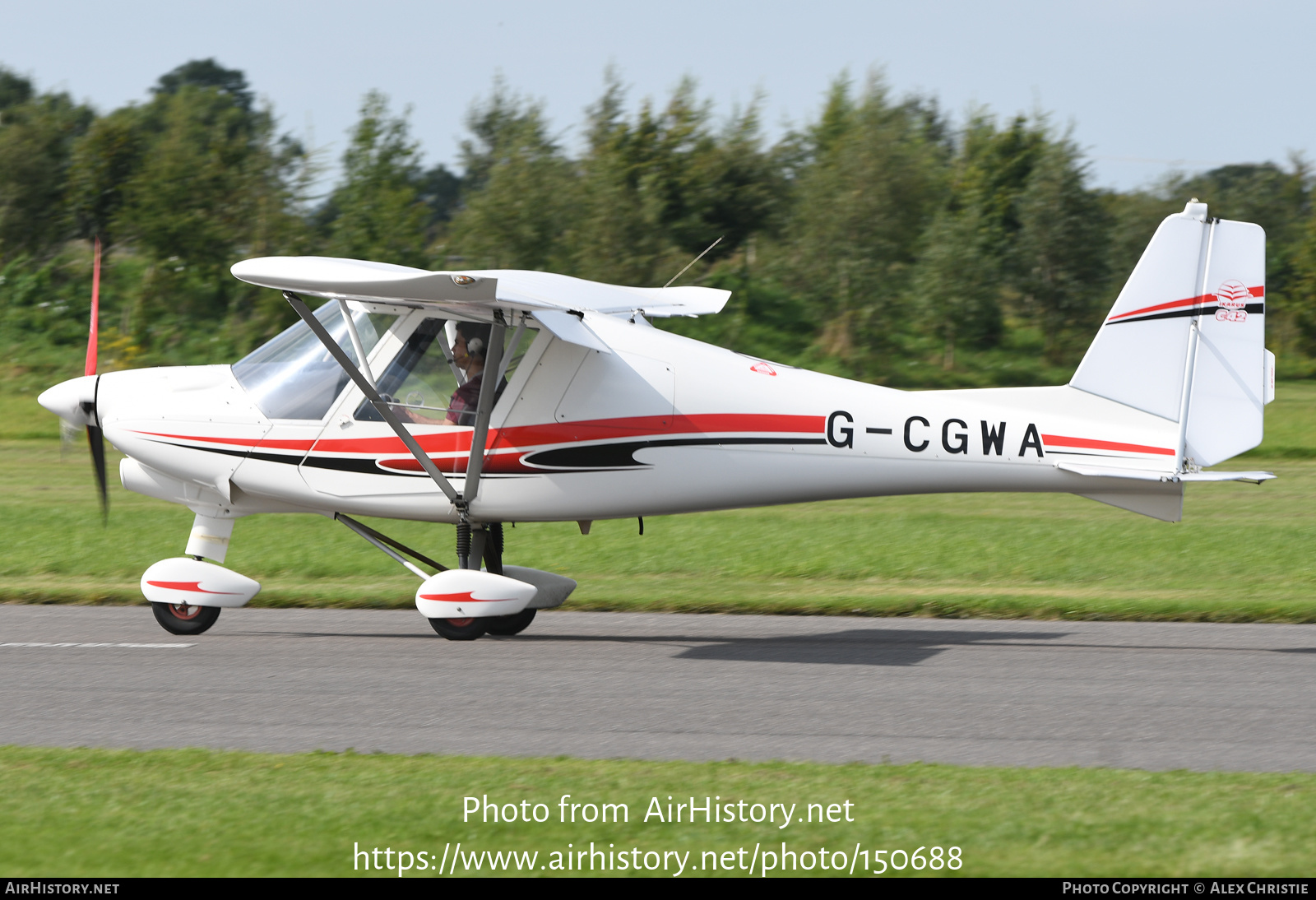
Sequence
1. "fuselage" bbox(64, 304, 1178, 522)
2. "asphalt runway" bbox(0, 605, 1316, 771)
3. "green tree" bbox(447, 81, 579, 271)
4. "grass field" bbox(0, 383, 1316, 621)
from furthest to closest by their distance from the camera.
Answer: "green tree" bbox(447, 81, 579, 271)
"grass field" bbox(0, 383, 1316, 621)
"fuselage" bbox(64, 304, 1178, 522)
"asphalt runway" bbox(0, 605, 1316, 771)

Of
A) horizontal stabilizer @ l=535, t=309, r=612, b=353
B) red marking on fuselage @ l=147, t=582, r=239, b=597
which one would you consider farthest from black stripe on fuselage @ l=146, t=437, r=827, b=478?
red marking on fuselage @ l=147, t=582, r=239, b=597

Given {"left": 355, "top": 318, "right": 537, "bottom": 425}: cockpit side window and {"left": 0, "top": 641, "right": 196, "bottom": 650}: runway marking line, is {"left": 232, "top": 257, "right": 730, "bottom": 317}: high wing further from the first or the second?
{"left": 0, "top": 641, "right": 196, "bottom": 650}: runway marking line

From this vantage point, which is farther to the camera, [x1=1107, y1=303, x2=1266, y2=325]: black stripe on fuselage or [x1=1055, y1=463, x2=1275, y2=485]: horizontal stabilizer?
[x1=1107, y1=303, x2=1266, y2=325]: black stripe on fuselage

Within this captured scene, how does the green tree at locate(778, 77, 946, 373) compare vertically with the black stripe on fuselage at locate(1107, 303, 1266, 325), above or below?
above

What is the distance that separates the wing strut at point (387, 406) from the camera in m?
9.48

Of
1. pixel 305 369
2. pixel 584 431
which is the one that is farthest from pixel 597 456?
pixel 305 369

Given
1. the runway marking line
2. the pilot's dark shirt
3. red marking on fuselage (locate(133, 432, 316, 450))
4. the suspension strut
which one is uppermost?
the pilot's dark shirt

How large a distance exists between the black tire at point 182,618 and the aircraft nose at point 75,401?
1.58 m

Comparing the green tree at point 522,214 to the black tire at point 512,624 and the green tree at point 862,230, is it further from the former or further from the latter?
the black tire at point 512,624

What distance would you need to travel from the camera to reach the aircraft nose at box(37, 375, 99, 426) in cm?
1041

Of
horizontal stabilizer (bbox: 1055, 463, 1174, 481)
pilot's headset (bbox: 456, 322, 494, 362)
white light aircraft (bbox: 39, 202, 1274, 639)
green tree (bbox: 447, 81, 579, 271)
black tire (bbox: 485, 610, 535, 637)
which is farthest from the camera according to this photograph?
green tree (bbox: 447, 81, 579, 271)

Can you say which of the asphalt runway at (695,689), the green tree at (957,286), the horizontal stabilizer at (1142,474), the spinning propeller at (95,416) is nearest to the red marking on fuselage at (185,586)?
the asphalt runway at (695,689)

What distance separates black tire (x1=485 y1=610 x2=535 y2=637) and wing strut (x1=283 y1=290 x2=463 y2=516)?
989 mm

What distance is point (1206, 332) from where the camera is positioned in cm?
891
